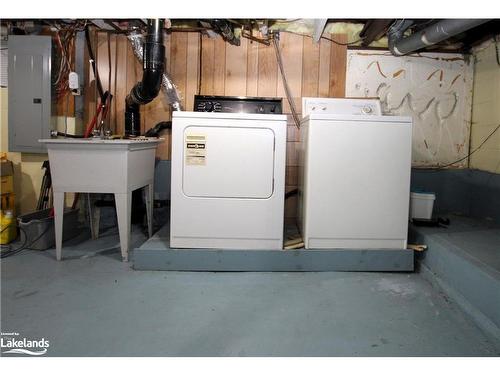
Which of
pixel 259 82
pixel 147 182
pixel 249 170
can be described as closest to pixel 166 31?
pixel 259 82

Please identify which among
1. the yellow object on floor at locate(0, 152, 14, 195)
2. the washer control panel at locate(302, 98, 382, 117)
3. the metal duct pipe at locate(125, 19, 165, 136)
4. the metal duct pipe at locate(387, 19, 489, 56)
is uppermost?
the metal duct pipe at locate(387, 19, 489, 56)

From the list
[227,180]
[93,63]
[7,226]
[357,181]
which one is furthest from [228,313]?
[93,63]

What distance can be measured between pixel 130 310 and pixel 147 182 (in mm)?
1325

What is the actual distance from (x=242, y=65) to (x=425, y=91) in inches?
69.0

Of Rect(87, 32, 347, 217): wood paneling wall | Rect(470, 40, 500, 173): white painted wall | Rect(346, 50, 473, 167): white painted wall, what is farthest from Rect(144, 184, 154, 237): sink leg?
Rect(470, 40, 500, 173): white painted wall

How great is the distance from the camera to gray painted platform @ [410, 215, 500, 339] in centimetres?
181

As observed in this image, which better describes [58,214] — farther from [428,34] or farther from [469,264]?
[428,34]

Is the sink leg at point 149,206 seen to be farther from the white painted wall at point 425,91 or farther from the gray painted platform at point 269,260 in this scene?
the white painted wall at point 425,91

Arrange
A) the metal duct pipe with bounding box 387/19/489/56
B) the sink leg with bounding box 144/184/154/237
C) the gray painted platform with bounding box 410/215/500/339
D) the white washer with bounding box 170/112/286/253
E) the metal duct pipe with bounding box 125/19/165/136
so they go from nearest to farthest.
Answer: the gray painted platform with bounding box 410/215/500/339 → the metal duct pipe with bounding box 387/19/489/56 → the white washer with bounding box 170/112/286/253 → the metal duct pipe with bounding box 125/19/165/136 → the sink leg with bounding box 144/184/154/237

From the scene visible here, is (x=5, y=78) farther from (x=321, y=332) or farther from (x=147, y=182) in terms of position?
(x=321, y=332)

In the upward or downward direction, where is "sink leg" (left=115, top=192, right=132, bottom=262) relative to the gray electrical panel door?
downward

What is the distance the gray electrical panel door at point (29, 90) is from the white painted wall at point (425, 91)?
274cm

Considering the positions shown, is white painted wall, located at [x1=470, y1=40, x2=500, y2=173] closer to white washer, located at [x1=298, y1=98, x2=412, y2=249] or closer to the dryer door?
white washer, located at [x1=298, y1=98, x2=412, y2=249]

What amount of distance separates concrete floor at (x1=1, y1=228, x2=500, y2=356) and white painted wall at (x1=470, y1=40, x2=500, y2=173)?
5.15 ft
